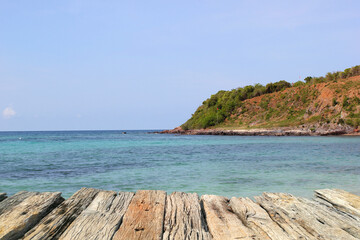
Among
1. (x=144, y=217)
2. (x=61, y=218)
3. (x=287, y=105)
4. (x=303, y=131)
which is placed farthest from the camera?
(x=287, y=105)

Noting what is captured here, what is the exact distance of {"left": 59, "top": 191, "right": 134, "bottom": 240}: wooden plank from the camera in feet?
7.76

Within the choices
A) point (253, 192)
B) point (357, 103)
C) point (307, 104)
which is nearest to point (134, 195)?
point (253, 192)

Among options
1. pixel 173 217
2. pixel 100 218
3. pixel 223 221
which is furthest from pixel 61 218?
pixel 223 221

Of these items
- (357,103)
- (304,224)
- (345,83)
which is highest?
(345,83)

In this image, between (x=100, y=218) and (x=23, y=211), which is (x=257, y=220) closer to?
(x=100, y=218)

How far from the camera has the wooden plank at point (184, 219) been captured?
7.97 feet

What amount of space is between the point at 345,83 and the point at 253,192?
55074 mm

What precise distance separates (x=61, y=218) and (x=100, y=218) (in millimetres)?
346

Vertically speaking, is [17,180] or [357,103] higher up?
[357,103]

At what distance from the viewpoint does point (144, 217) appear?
110 inches

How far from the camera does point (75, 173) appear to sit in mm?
11156

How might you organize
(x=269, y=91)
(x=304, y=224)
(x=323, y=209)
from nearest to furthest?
1. (x=304, y=224)
2. (x=323, y=209)
3. (x=269, y=91)

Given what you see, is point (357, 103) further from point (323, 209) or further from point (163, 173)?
point (323, 209)

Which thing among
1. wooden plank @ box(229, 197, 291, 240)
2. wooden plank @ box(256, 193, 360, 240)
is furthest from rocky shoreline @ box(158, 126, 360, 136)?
wooden plank @ box(229, 197, 291, 240)
